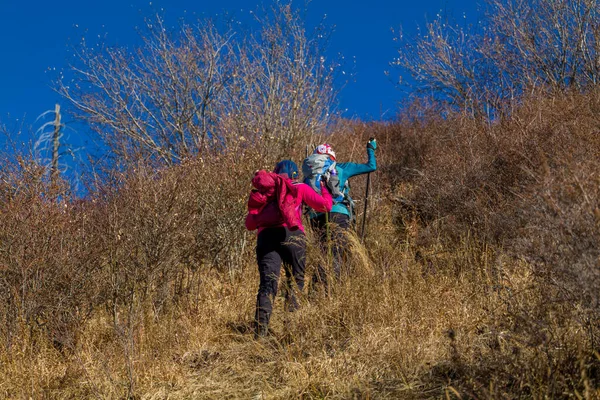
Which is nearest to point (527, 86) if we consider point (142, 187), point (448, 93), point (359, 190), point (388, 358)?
point (448, 93)

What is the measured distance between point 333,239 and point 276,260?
76 centimetres

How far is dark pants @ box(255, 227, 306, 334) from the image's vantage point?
5.68 m

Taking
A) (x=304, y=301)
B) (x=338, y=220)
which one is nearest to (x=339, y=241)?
(x=338, y=220)

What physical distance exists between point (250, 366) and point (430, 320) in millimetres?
1438

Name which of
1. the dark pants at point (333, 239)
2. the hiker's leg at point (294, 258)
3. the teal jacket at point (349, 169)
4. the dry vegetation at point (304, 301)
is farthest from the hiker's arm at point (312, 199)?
the teal jacket at point (349, 169)

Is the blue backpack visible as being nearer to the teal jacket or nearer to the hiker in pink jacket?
the teal jacket

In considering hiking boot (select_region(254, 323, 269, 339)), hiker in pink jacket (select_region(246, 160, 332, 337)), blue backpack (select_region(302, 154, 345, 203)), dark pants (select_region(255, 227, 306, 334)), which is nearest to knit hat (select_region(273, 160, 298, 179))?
hiker in pink jacket (select_region(246, 160, 332, 337))

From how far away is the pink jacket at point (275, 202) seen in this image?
5.65 metres

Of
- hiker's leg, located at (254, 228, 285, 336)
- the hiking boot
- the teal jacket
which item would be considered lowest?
the hiking boot

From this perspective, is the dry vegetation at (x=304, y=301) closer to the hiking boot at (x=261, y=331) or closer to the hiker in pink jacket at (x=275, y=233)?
the hiking boot at (x=261, y=331)

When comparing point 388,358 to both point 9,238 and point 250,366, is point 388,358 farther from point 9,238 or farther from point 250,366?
point 9,238

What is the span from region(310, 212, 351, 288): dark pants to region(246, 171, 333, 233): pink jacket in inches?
14.1

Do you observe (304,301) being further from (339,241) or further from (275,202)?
(339,241)

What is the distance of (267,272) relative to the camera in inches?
225
